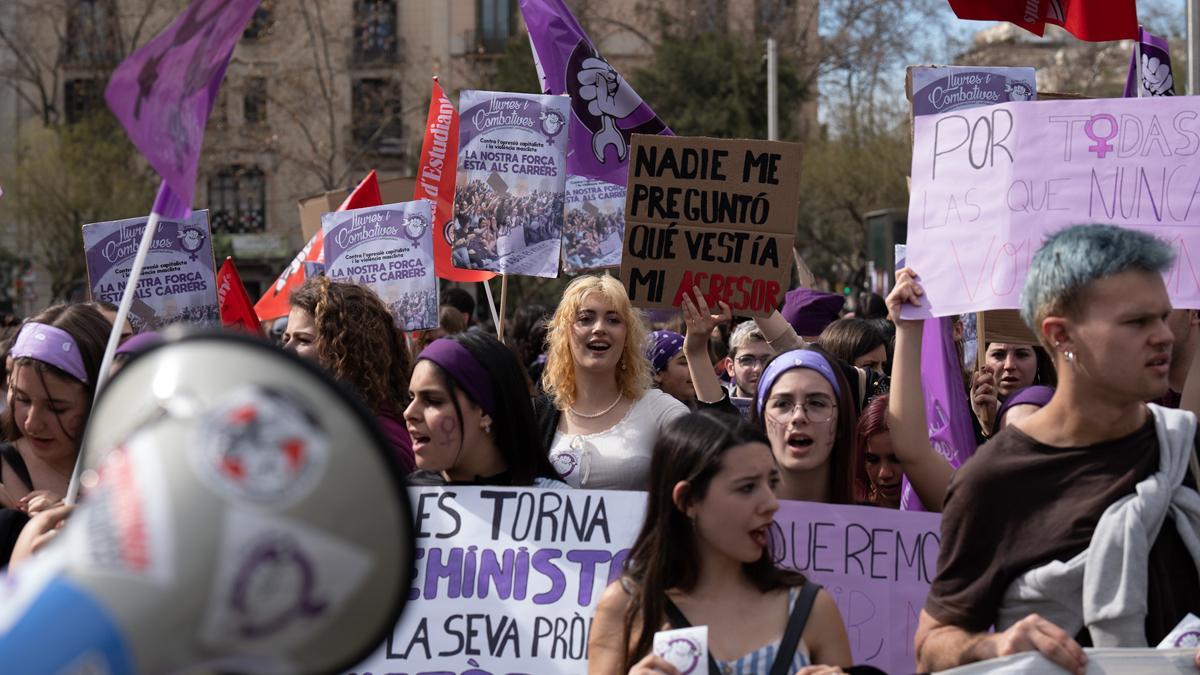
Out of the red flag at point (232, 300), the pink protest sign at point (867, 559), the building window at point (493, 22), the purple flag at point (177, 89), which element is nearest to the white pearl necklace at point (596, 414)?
the pink protest sign at point (867, 559)

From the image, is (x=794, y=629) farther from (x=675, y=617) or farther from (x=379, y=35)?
(x=379, y=35)

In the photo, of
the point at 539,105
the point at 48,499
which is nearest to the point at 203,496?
the point at 48,499

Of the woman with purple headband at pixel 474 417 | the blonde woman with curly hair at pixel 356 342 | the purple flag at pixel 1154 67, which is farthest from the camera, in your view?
the purple flag at pixel 1154 67

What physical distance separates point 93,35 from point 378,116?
6.90 metres

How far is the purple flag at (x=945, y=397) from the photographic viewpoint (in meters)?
4.44

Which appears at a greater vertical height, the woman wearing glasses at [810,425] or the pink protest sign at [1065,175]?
the pink protest sign at [1065,175]

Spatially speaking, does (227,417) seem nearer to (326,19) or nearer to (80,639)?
(80,639)

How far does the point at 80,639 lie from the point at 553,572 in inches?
119

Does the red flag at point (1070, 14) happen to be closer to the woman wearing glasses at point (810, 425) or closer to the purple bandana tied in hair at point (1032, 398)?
the woman wearing glasses at point (810, 425)

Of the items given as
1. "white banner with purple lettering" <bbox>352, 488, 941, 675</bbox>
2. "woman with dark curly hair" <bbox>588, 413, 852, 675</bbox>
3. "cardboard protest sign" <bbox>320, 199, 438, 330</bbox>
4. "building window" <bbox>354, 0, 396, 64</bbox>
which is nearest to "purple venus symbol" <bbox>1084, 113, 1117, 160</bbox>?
"white banner with purple lettering" <bbox>352, 488, 941, 675</bbox>

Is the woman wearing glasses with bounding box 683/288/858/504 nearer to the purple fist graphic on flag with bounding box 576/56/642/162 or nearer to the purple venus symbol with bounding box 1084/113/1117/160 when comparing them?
the purple venus symbol with bounding box 1084/113/1117/160

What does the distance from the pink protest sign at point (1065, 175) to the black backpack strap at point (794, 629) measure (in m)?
1.34

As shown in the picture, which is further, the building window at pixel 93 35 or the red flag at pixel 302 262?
the building window at pixel 93 35

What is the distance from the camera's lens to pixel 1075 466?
2721 mm
